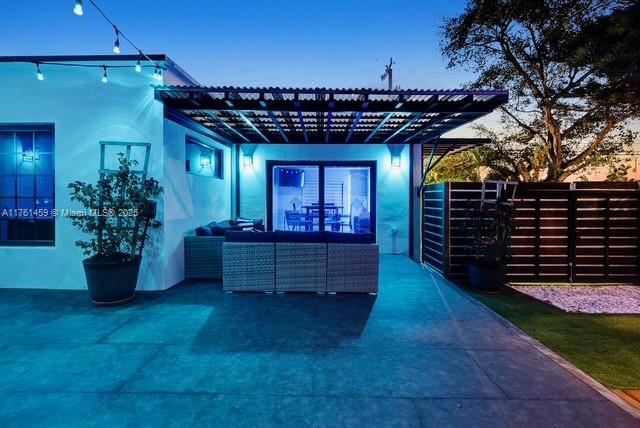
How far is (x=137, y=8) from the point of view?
6.72 m

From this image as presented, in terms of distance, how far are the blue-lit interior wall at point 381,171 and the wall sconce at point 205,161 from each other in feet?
4.82

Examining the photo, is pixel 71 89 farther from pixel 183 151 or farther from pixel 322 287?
pixel 322 287

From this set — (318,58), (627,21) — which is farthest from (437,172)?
(627,21)

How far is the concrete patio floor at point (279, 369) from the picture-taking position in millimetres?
2256

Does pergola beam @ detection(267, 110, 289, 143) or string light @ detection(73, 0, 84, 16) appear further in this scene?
pergola beam @ detection(267, 110, 289, 143)

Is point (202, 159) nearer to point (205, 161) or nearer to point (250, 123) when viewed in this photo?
point (205, 161)

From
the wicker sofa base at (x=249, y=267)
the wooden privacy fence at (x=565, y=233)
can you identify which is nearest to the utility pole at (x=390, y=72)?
the wooden privacy fence at (x=565, y=233)

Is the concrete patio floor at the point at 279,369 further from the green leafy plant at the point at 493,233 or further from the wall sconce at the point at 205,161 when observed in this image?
the wall sconce at the point at 205,161

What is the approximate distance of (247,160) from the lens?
8.78m

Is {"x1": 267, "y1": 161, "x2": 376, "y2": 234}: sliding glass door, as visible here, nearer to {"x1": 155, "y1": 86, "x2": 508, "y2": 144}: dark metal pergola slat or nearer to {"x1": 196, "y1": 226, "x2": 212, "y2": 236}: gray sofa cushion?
{"x1": 155, "y1": 86, "x2": 508, "y2": 144}: dark metal pergola slat

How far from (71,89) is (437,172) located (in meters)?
12.0

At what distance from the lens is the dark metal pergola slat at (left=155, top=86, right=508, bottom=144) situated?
15.1ft

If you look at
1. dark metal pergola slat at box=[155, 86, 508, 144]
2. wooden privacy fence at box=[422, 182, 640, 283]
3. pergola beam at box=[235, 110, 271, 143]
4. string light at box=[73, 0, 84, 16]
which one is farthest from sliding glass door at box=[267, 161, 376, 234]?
string light at box=[73, 0, 84, 16]

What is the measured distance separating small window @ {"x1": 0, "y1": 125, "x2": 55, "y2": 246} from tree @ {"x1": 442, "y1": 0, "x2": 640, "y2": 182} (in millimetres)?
9628
